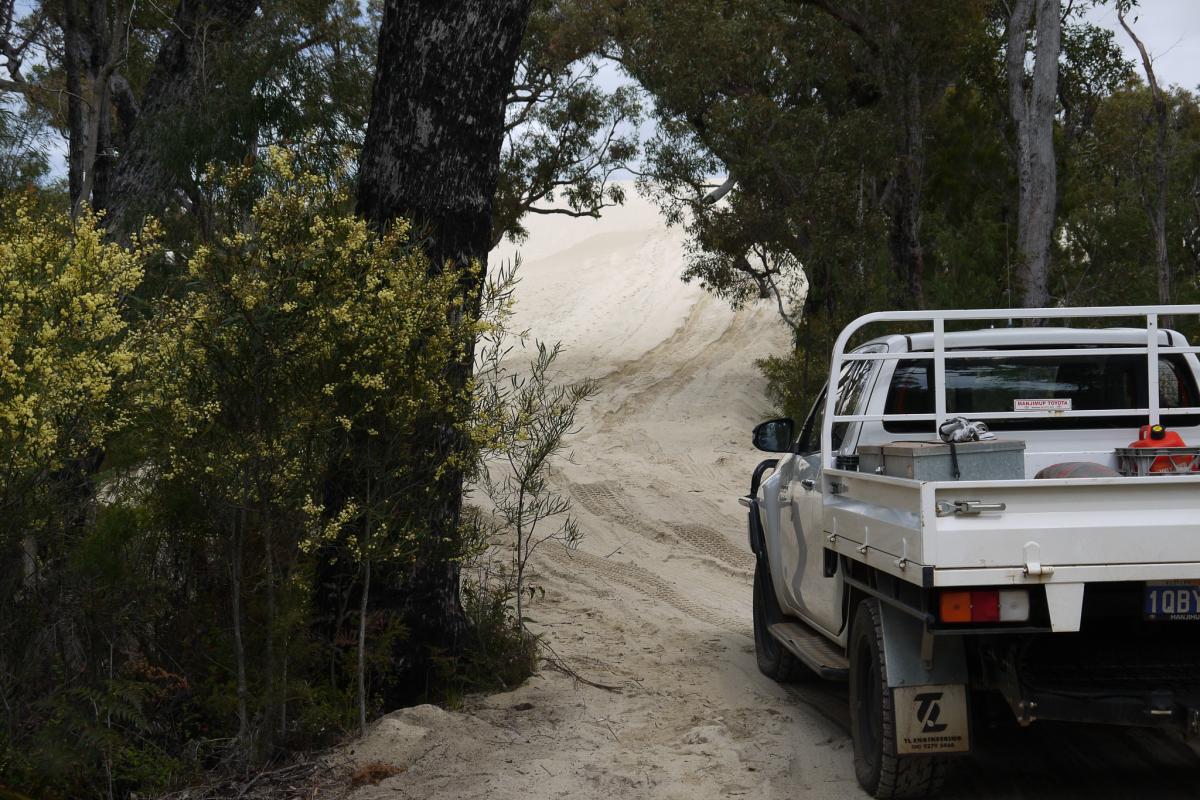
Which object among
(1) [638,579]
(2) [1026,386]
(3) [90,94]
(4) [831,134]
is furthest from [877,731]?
(4) [831,134]

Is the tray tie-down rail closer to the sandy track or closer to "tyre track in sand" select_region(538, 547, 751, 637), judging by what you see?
the sandy track

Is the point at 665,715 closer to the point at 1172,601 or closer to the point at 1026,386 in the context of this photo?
the point at 1026,386

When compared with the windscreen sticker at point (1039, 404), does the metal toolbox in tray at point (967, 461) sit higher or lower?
lower

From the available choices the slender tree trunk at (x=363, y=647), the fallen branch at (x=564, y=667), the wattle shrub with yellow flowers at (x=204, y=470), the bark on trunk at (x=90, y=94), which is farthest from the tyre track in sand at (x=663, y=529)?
the bark on trunk at (x=90, y=94)

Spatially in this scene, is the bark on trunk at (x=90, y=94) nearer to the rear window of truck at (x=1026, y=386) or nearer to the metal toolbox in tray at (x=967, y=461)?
the rear window of truck at (x=1026, y=386)

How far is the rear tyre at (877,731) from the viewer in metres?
4.73

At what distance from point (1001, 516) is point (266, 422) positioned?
313cm

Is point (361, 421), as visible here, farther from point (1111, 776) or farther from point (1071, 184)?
point (1071, 184)

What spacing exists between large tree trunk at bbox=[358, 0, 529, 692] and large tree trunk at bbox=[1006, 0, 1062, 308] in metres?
11.9

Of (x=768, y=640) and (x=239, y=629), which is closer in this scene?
(x=239, y=629)

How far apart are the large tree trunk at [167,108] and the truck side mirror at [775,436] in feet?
17.2

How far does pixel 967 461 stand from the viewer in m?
4.98

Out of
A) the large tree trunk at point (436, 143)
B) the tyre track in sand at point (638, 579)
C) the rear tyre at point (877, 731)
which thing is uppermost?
the large tree trunk at point (436, 143)

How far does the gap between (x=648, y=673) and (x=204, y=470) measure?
3273 millimetres
